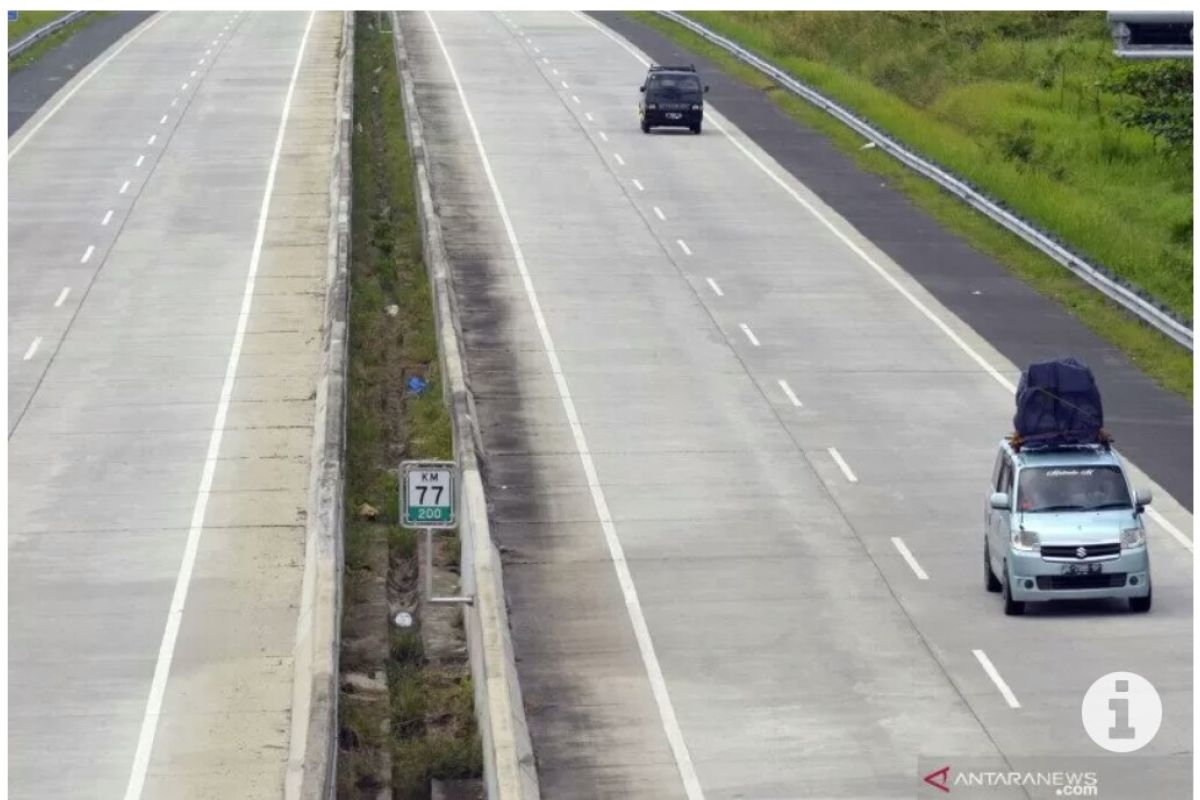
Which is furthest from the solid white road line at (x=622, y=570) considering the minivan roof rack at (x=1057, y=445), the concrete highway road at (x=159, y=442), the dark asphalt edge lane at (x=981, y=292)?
the dark asphalt edge lane at (x=981, y=292)

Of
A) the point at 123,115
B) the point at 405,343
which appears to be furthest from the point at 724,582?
the point at 123,115

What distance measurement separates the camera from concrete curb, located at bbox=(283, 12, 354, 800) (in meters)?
17.3

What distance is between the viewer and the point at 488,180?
51.6m

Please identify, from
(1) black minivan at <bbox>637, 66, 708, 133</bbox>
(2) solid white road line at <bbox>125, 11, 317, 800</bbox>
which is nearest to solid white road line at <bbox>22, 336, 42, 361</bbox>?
(2) solid white road line at <bbox>125, 11, 317, 800</bbox>

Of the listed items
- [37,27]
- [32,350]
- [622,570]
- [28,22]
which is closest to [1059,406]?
[622,570]

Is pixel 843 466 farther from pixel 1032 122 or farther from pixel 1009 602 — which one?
pixel 1032 122

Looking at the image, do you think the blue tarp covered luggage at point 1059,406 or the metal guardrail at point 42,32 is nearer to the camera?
the blue tarp covered luggage at point 1059,406

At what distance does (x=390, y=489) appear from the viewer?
29000 mm

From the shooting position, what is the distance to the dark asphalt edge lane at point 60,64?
64.6 m

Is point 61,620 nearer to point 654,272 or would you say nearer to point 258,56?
point 654,272

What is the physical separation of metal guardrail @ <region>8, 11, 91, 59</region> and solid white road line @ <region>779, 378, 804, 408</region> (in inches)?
1782

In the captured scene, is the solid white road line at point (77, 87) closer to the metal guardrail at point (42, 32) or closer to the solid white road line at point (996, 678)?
the metal guardrail at point (42, 32)

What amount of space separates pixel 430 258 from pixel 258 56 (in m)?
39.4

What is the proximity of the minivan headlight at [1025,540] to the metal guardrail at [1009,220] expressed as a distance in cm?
1314
